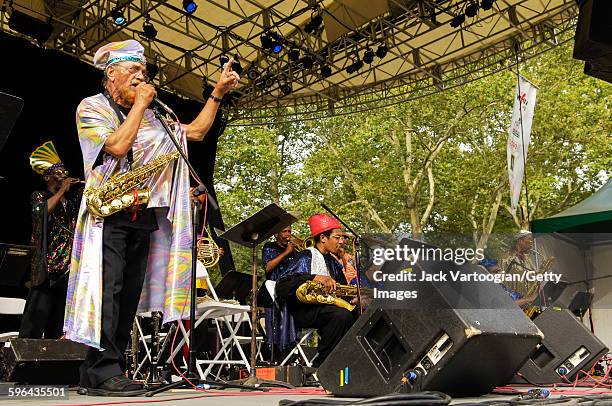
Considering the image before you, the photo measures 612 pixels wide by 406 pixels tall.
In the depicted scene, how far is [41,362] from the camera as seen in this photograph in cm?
406

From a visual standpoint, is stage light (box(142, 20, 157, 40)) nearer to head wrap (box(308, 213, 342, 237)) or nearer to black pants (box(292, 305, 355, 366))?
head wrap (box(308, 213, 342, 237))

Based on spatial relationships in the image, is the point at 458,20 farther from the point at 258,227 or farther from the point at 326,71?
the point at 258,227

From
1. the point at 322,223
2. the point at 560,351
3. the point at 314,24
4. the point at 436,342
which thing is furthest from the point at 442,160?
the point at 436,342

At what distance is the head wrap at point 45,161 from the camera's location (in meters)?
6.57

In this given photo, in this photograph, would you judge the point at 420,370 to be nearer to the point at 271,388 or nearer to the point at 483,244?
the point at 483,244

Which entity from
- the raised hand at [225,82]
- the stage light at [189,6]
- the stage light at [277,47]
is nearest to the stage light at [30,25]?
the stage light at [189,6]

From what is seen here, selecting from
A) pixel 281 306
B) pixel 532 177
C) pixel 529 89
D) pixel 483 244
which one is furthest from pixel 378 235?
pixel 532 177

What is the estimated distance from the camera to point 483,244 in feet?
9.64

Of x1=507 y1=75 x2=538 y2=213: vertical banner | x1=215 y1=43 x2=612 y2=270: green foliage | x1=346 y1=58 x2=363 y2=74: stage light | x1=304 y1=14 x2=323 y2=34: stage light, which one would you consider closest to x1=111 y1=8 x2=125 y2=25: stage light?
x1=304 y1=14 x2=323 y2=34: stage light

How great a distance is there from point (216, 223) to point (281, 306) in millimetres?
6425

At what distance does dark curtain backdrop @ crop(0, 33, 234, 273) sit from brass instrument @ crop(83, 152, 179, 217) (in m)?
6.97

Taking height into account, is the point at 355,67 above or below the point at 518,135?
above

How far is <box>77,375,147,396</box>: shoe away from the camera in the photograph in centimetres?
332

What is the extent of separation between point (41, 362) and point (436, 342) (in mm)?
2321
